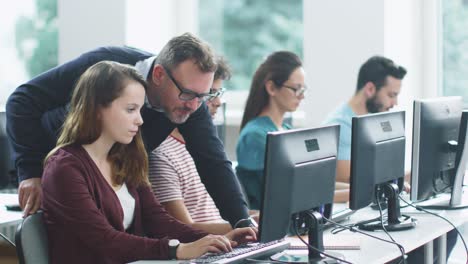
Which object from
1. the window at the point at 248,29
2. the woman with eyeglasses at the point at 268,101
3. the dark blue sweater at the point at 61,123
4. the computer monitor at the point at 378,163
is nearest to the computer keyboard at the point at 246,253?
the dark blue sweater at the point at 61,123

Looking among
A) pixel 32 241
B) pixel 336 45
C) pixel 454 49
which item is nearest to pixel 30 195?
pixel 32 241

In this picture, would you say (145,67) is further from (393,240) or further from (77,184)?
(393,240)

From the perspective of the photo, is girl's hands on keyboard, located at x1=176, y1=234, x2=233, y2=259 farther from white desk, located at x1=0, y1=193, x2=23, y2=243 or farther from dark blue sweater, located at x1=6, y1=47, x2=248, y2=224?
white desk, located at x1=0, y1=193, x2=23, y2=243

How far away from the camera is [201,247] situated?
82.4 inches

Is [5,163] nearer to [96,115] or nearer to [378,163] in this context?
[96,115]

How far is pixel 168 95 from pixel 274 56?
1.17 meters

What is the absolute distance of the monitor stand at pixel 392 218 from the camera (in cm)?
267

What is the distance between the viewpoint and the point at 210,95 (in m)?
2.39

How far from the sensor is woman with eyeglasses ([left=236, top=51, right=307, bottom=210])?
329cm

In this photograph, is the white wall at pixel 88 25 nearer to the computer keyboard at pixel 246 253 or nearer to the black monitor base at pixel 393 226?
the black monitor base at pixel 393 226

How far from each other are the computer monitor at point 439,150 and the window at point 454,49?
1.62 metres

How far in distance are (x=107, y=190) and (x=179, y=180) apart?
1.85 feet

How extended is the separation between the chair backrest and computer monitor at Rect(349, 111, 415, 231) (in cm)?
94

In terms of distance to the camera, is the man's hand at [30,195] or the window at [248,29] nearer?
the man's hand at [30,195]
